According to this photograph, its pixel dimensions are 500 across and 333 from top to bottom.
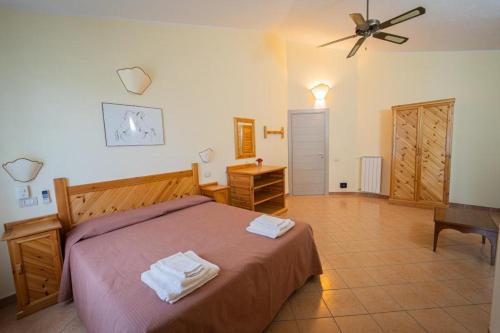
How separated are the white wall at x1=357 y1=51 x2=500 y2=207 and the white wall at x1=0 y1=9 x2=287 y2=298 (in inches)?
126

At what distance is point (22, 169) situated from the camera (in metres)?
2.03

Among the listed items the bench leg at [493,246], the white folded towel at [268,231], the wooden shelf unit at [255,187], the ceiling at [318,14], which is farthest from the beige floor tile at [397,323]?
the ceiling at [318,14]

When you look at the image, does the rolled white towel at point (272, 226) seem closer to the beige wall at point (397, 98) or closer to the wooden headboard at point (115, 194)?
the wooden headboard at point (115, 194)

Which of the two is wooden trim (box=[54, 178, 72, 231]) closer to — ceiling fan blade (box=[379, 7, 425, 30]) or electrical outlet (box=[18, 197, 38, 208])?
electrical outlet (box=[18, 197, 38, 208])

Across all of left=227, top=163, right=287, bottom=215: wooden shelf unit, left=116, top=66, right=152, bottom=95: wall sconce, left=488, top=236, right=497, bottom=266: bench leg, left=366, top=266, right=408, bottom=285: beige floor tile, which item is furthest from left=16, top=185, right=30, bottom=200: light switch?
left=488, top=236, right=497, bottom=266: bench leg

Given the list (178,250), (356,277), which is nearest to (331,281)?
(356,277)

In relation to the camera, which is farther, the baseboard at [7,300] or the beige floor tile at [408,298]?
the baseboard at [7,300]

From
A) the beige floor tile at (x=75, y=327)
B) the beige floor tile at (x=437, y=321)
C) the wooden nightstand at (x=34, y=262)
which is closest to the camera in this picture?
the beige floor tile at (x=437, y=321)

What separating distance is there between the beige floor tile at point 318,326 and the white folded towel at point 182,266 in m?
0.99

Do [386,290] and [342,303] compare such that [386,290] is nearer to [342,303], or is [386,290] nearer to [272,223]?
[342,303]

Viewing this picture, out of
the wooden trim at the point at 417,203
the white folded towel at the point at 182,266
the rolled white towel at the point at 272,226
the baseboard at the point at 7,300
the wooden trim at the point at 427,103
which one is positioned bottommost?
the baseboard at the point at 7,300

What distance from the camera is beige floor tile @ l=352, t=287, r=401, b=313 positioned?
1.83 metres

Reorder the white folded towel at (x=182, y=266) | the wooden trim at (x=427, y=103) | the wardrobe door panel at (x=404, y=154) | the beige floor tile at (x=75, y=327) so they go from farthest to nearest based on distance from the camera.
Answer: the wardrobe door panel at (x=404, y=154) < the wooden trim at (x=427, y=103) < the beige floor tile at (x=75, y=327) < the white folded towel at (x=182, y=266)

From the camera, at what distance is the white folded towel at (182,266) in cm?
130
